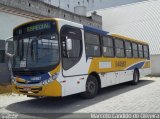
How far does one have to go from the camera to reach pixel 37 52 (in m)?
8.53

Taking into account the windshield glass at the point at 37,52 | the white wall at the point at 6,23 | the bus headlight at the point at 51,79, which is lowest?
the bus headlight at the point at 51,79

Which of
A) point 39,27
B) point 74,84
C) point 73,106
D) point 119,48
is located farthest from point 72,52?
point 119,48

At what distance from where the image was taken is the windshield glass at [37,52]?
27.3ft

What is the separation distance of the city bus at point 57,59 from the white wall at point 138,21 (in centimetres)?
1569

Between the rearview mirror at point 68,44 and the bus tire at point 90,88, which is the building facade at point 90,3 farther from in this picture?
the rearview mirror at point 68,44

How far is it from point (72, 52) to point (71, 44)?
31 centimetres

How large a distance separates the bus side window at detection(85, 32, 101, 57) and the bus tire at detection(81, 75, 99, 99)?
3.29 feet

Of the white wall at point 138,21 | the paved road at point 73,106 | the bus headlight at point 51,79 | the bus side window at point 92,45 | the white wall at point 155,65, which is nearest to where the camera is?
the paved road at point 73,106

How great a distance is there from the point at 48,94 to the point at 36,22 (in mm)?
2699

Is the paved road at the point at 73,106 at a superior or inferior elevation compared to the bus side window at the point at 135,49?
inferior

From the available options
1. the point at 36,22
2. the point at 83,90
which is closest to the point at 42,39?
the point at 36,22

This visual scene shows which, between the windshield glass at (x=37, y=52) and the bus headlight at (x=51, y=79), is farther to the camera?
the windshield glass at (x=37, y=52)

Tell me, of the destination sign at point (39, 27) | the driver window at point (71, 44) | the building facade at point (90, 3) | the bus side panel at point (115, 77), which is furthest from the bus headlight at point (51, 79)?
the building facade at point (90, 3)

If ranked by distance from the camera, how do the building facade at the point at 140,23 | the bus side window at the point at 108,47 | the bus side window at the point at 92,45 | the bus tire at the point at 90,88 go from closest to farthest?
the bus tire at the point at 90,88 → the bus side window at the point at 92,45 → the bus side window at the point at 108,47 → the building facade at the point at 140,23
